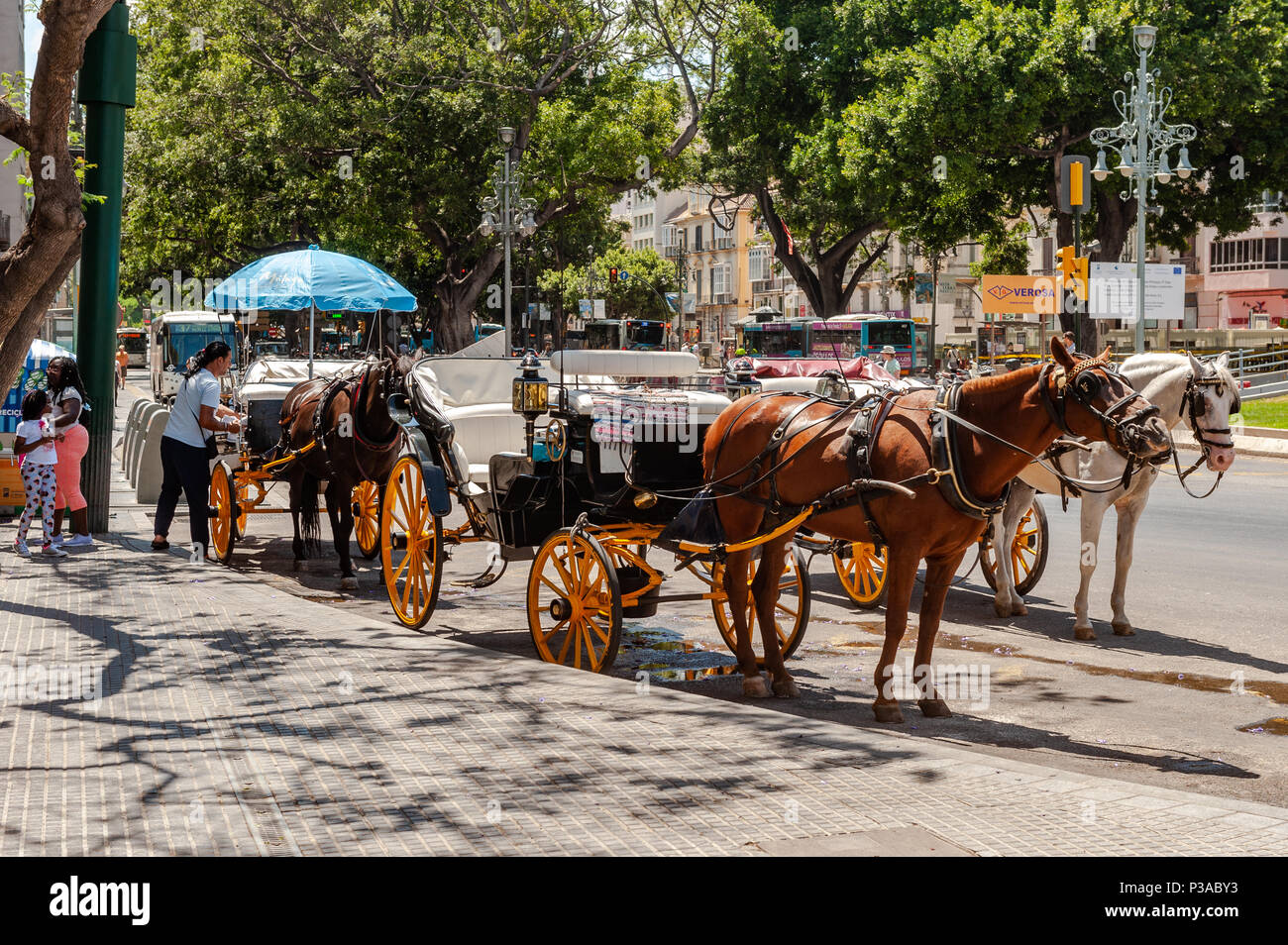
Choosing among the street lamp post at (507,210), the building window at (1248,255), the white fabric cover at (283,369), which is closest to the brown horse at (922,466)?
the white fabric cover at (283,369)

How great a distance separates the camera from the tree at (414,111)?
3512 cm

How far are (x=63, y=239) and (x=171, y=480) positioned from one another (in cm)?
485

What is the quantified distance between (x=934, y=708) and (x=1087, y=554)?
2.89 m

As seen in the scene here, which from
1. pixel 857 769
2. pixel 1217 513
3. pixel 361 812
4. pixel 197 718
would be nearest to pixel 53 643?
pixel 197 718

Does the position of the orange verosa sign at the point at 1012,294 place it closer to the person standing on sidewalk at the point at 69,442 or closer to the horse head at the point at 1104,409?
the person standing on sidewalk at the point at 69,442

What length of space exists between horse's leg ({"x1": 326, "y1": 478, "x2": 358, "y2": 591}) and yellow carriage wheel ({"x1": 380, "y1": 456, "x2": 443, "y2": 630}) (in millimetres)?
1593

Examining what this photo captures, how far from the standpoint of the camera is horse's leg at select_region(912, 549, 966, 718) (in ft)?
24.1

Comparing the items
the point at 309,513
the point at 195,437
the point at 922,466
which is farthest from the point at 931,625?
the point at 195,437

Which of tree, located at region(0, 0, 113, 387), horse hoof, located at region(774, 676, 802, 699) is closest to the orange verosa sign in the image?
horse hoof, located at region(774, 676, 802, 699)

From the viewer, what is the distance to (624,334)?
3046 inches

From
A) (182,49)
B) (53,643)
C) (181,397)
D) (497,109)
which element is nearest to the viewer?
(53,643)

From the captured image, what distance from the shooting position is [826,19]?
4272 cm

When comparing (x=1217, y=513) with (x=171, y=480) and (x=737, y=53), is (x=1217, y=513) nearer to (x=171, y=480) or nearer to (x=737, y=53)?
(x=171, y=480)

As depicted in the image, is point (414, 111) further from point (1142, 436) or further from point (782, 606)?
point (1142, 436)
